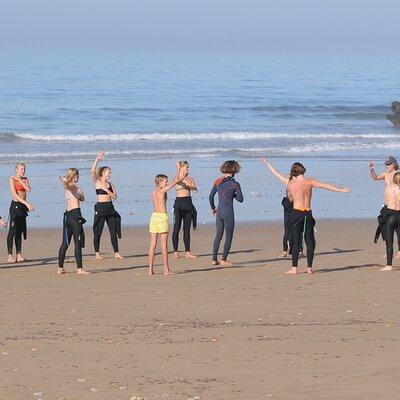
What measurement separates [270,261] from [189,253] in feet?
4.23

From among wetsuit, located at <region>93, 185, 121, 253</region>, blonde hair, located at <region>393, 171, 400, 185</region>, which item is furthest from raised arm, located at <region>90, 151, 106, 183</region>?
blonde hair, located at <region>393, 171, 400, 185</region>

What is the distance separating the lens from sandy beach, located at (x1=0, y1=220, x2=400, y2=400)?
8.55 m

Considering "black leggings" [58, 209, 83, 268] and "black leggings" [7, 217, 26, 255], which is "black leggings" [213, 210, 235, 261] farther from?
"black leggings" [7, 217, 26, 255]

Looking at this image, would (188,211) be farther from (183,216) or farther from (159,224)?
(159,224)

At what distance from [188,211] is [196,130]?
2969 cm

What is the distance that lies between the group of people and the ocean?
3847mm

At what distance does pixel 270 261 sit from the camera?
1582 centimetres

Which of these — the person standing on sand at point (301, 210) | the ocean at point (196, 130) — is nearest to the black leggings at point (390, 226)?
the person standing on sand at point (301, 210)

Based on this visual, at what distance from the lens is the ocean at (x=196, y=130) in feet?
78.4

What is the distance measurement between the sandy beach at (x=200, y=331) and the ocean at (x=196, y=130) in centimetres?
618

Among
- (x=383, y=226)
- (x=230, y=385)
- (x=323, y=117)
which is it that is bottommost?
(x=230, y=385)

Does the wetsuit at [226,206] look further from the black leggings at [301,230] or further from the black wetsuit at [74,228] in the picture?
the black wetsuit at [74,228]

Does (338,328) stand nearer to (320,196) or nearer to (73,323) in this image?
(73,323)

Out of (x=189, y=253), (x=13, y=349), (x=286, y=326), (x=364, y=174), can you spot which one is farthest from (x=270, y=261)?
(x=364, y=174)
